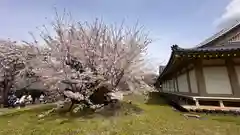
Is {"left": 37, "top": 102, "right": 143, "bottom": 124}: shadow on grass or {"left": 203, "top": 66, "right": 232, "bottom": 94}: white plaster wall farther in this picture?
{"left": 203, "top": 66, "right": 232, "bottom": 94}: white plaster wall

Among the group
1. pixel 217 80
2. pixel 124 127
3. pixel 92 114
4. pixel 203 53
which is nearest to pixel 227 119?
pixel 217 80

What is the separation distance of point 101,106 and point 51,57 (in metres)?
2.82

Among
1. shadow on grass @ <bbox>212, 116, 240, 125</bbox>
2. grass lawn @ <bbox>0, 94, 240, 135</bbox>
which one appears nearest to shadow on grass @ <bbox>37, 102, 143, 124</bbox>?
grass lawn @ <bbox>0, 94, 240, 135</bbox>

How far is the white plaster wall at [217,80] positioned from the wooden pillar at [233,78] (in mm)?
131

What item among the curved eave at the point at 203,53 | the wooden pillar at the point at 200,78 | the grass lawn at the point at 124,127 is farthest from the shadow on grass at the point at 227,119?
the curved eave at the point at 203,53

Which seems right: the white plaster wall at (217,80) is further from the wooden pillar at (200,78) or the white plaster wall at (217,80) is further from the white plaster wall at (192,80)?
the white plaster wall at (192,80)

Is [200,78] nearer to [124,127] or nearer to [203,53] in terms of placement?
[203,53]

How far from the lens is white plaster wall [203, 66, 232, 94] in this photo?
335 inches

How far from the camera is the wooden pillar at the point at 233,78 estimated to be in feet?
27.2

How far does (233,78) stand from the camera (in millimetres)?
8445

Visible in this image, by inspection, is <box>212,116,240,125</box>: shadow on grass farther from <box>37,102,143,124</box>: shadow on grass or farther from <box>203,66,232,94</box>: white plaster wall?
<box>37,102,143,124</box>: shadow on grass

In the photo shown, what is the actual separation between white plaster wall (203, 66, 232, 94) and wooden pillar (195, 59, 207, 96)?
0.53ft

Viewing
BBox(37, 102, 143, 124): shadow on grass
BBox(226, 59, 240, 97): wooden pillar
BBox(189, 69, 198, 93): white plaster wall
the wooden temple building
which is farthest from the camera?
BBox(189, 69, 198, 93): white plaster wall

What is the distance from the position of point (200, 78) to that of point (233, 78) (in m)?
1.44
